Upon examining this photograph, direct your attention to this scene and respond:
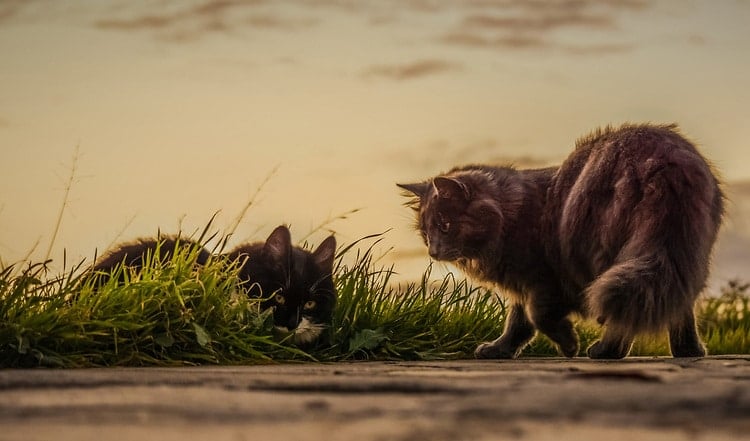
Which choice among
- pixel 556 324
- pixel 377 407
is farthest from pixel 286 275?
pixel 377 407

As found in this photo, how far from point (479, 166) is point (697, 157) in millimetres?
1606

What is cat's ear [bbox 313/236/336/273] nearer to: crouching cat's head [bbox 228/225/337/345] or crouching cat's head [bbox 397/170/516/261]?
crouching cat's head [bbox 228/225/337/345]

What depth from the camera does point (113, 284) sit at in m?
4.34

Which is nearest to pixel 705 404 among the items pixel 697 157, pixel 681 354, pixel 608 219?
pixel 608 219

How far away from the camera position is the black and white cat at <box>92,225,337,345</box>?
5.16 meters

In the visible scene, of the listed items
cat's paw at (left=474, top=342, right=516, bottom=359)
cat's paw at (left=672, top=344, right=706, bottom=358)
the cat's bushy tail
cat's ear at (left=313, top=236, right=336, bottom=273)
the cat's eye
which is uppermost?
the cat's eye

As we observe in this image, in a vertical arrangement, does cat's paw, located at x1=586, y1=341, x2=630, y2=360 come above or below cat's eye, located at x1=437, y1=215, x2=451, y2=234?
below

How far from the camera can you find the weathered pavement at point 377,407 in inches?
64.5

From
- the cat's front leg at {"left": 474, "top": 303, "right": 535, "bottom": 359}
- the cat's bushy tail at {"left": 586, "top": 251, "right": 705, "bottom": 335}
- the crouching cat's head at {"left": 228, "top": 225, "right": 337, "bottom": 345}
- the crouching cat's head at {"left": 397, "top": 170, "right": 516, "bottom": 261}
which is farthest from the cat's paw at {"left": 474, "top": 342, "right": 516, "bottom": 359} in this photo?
the cat's bushy tail at {"left": 586, "top": 251, "right": 705, "bottom": 335}

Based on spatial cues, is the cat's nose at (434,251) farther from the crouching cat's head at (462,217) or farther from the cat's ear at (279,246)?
the cat's ear at (279,246)

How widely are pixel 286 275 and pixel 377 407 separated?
3394 millimetres

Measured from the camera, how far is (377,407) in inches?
77.4

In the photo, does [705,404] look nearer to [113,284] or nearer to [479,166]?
[113,284]

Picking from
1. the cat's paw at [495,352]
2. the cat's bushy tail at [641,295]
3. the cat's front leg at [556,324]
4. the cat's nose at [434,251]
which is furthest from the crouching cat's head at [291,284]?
the cat's bushy tail at [641,295]
